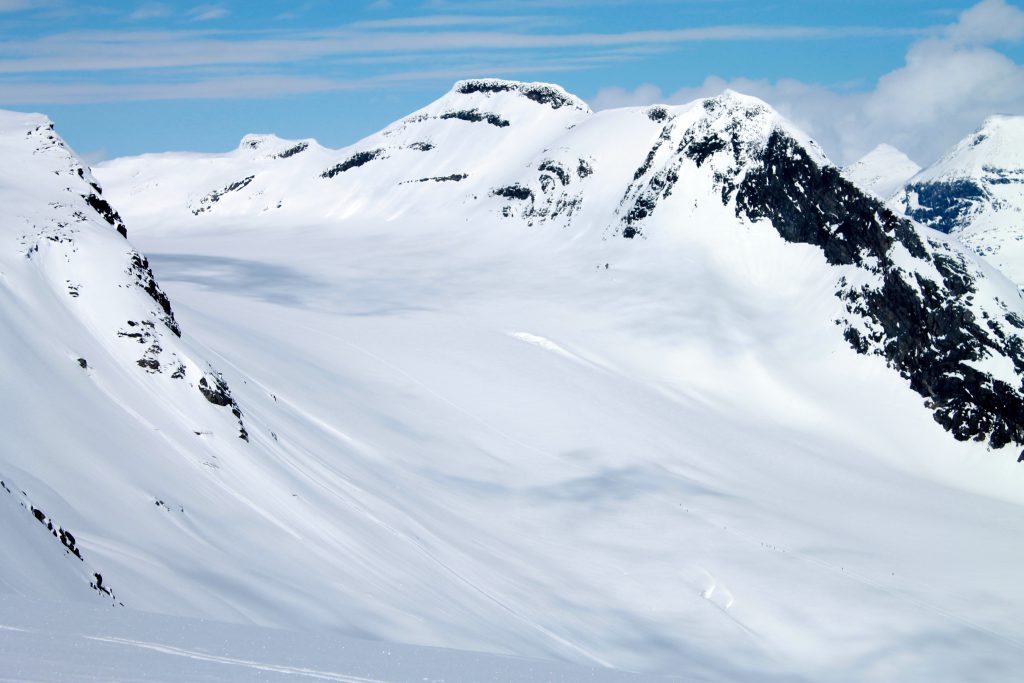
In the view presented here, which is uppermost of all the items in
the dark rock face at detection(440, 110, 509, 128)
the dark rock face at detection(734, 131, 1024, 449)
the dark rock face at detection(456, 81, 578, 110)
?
the dark rock face at detection(456, 81, 578, 110)

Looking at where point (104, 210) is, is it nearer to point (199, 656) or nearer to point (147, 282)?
point (147, 282)

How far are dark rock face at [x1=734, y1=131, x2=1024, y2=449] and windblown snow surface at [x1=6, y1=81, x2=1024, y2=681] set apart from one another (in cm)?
36

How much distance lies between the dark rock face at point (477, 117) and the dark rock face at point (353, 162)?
12.5 m

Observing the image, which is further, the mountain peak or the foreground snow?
the mountain peak

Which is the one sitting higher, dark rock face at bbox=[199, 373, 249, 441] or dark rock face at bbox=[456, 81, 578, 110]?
dark rock face at bbox=[456, 81, 578, 110]

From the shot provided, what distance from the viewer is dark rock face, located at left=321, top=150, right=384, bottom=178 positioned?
433ft

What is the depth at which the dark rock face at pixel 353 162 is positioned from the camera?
13200 cm

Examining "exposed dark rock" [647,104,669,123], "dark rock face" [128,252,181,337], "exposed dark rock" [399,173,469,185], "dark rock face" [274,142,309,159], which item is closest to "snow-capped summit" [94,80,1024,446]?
"exposed dark rock" [647,104,669,123]

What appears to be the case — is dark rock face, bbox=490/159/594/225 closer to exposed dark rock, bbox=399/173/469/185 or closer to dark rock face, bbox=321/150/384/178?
exposed dark rock, bbox=399/173/469/185

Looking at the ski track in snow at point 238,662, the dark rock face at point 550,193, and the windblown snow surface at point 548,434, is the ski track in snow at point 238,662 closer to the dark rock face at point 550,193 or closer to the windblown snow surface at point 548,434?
the windblown snow surface at point 548,434

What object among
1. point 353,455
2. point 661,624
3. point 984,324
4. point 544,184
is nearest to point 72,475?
point 353,455

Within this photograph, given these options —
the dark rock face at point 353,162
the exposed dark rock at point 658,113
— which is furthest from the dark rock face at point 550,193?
the dark rock face at point 353,162

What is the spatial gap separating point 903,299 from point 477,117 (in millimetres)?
79293

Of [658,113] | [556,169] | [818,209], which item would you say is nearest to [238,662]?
[818,209]
